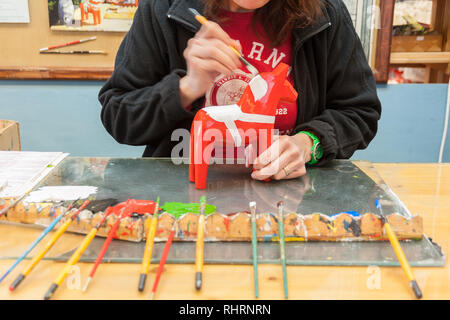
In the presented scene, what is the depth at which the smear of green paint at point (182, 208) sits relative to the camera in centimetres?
60

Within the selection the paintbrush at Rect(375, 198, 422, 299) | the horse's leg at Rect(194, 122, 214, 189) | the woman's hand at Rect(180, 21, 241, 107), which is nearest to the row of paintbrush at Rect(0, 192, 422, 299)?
the paintbrush at Rect(375, 198, 422, 299)

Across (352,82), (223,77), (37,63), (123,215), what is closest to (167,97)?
(223,77)

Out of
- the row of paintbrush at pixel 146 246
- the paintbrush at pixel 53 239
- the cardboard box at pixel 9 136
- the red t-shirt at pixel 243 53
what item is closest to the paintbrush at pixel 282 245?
the row of paintbrush at pixel 146 246

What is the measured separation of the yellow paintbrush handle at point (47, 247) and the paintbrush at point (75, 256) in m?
0.03

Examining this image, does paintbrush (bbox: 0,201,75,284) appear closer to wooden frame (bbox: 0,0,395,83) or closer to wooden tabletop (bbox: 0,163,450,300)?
wooden tabletop (bbox: 0,163,450,300)

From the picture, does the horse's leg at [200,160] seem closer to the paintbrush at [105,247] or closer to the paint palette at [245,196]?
the paint palette at [245,196]

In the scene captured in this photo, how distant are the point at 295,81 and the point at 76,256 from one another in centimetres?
→ 59

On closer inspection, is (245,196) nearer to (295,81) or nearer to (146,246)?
(146,246)

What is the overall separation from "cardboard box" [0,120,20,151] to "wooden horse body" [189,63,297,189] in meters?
0.56

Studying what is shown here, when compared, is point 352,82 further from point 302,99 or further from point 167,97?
point 167,97

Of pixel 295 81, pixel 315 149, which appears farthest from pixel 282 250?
pixel 295 81

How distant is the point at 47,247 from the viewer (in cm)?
49

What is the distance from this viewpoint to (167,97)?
30.5 inches
